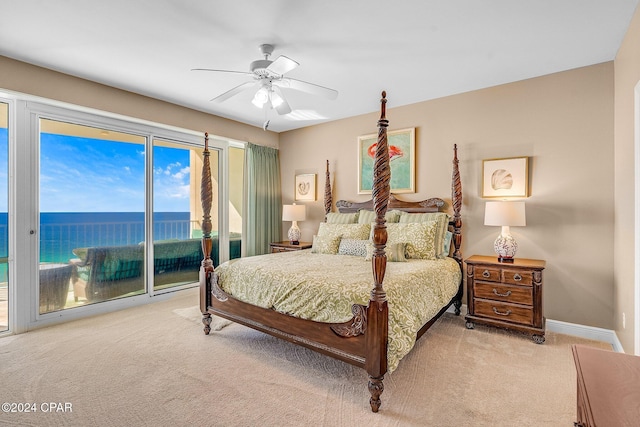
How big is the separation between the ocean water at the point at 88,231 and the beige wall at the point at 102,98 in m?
1.28

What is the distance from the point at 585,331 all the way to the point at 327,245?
9.26ft

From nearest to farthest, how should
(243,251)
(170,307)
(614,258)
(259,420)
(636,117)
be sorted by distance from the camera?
(259,420)
(636,117)
(614,258)
(170,307)
(243,251)

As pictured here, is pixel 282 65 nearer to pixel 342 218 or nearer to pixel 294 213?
pixel 342 218

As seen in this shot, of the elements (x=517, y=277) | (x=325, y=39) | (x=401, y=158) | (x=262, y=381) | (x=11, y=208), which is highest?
(x=325, y=39)

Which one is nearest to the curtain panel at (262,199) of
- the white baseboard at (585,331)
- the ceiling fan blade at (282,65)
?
the ceiling fan blade at (282,65)

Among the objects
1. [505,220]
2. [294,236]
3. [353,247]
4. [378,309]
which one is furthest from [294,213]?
[378,309]

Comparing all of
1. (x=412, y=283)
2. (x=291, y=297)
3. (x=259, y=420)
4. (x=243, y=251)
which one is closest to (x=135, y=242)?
(x=243, y=251)

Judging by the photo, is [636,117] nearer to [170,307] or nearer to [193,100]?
[193,100]

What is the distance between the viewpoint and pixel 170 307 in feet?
13.7

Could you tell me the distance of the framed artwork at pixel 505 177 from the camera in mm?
3508

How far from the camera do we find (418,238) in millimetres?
3574

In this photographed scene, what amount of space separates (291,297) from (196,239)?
9.69 feet

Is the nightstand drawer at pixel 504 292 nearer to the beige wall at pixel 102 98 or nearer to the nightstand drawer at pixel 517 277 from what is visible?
the nightstand drawer at pixel 517 277

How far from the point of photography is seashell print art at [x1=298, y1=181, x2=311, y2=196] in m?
5.48
